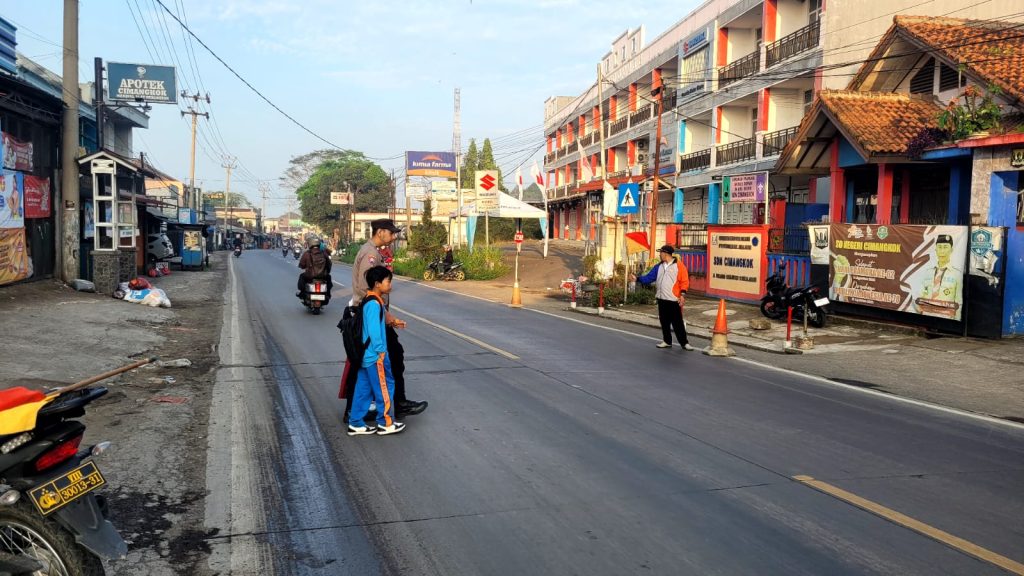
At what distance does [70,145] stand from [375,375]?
15.2 metres

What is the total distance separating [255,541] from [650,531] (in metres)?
2.35

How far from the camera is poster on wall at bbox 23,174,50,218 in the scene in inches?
707

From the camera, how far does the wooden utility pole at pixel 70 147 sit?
58.4 feet

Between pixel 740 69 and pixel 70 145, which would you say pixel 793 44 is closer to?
pixel 740 69

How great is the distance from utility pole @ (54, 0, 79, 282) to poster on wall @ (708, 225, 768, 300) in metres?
16.7

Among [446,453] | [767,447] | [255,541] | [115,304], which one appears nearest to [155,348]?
[115,304]

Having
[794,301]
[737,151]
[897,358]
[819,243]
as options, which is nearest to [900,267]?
[794,301]

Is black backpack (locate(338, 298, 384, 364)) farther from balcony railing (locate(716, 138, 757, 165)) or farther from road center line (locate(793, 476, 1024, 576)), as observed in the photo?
balcony railing (locate(716, 138, 757, 165))

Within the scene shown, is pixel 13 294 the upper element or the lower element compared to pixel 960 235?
lower

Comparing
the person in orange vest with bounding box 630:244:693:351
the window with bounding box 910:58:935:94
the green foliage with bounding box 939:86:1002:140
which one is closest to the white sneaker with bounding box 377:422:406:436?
the person in orange vest with bounding box 630:244:693:351

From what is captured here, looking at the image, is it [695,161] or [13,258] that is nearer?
[13,258]

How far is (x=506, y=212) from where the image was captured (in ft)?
123

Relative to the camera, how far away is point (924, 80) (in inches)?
771

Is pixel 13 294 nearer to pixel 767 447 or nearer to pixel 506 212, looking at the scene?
pixel 767 447
